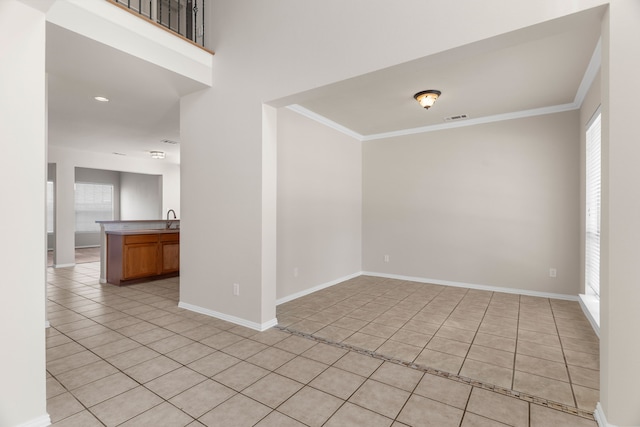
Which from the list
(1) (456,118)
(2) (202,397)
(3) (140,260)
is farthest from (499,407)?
(3) (140,260)

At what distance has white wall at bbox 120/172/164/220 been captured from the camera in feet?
34.7

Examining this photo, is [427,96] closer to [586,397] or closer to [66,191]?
[586,397]

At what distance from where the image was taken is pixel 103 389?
2180 millimetres

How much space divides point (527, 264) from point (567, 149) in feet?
5.49

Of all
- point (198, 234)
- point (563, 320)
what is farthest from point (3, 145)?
point (563, 320)

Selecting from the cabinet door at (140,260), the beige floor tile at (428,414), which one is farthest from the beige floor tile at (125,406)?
the cabinet door at (140,260)

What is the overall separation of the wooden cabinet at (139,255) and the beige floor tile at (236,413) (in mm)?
4119

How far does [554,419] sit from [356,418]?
45.9 inches

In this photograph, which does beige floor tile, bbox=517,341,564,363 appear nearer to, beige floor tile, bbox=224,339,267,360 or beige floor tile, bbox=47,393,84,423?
beige floor tile, bbox=224,339,267,360

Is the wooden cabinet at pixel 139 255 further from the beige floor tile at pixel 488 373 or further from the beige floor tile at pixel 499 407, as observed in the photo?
the beige floor tile at pixel 499 407

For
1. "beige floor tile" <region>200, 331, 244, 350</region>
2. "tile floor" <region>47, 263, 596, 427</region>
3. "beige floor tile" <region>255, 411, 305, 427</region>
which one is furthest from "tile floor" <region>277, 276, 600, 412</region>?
"beige floor tile" <region>255, 411, 305, 427</region>

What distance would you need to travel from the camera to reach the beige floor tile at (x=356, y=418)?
183 centimetres

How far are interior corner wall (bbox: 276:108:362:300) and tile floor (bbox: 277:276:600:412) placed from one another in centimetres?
43

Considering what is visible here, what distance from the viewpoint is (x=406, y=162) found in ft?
18.4
